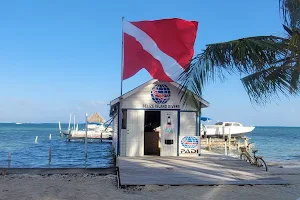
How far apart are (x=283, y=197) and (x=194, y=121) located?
7.19 metres

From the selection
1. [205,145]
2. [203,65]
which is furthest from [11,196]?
[205,145]

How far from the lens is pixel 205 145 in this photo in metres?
30.3

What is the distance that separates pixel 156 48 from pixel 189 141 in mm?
4528

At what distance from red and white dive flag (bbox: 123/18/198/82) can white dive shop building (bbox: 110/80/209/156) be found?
820 millimetres

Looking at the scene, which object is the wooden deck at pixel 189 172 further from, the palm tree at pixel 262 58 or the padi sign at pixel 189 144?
the palm tree at pixel 262 58

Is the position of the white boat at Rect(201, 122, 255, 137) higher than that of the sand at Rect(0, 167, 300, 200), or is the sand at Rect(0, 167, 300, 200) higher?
the white boat at Rect(201, 122, 255, 137)

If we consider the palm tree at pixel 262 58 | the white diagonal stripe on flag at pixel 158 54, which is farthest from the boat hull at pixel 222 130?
the palm tree at pixel 262 58

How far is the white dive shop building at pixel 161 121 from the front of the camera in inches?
591

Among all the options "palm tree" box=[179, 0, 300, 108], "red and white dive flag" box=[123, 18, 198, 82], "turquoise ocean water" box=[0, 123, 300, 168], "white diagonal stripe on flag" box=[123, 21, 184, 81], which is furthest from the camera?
"turquoise ocean water" box=[0, 123, 300, 168]

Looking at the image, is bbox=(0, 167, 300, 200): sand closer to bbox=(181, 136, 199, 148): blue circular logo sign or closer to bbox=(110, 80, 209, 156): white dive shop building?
bbox=(110, 80, 209, 156): white dive shop building

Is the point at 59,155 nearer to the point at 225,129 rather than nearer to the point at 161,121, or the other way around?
the point at 161,121

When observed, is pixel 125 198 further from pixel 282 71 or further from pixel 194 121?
pixel 194 121

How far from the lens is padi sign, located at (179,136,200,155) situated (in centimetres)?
1527

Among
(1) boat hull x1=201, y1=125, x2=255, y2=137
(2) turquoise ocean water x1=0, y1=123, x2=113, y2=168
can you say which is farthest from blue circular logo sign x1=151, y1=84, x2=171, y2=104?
(1) boat hull x1=201, y1=125, x2=255, y2=137
